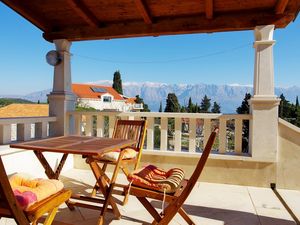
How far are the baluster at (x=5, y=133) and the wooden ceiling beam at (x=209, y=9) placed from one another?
327cm

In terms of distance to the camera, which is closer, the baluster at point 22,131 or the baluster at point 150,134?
the baluster at point 22,131

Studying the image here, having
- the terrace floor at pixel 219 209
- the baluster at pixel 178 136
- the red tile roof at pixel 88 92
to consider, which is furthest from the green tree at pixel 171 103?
the terrace floor at pixel 219 209

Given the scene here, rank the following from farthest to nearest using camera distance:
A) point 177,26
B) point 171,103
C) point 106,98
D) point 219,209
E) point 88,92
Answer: point 88,92, point 106,98, point 171,103, point 177,26, point 219,209

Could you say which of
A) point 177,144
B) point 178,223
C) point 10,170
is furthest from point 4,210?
point 177,144

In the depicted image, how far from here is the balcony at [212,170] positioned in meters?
2.72

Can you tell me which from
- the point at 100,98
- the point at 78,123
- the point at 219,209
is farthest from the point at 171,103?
the point at 219,209

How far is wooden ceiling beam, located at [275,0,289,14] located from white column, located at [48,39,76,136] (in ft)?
11.1

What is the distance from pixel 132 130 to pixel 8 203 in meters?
2.32

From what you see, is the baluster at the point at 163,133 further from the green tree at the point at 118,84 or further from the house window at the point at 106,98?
the green tree at the point at 118,84

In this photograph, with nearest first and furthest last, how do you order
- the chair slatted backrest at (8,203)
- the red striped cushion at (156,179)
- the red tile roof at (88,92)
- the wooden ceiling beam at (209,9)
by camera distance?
the chair slatted backrest at (8,203) → the red striped cushion at (156,179) → the wooden ceiling beam at (209,9) → the red tile roof at (88,92)

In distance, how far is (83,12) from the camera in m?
3.91

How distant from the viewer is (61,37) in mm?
4480

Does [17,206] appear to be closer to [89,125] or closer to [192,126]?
[192,126]

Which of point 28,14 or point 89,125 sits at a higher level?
point 28,14
